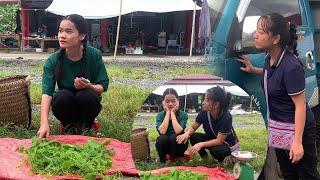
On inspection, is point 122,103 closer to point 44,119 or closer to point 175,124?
point 44,119

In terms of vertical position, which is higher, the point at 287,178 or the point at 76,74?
the point at 76,74

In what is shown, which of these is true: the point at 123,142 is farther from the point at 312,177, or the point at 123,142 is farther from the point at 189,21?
the point at 189,21

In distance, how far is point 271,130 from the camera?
3.59 meters

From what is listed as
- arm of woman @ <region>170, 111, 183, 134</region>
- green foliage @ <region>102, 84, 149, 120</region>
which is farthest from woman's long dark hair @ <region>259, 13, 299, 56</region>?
green foliage @ <region>102, 84, 149, 120</region>

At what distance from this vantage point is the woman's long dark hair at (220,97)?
3.87 metres

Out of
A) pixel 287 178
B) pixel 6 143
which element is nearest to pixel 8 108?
pixel 6 143

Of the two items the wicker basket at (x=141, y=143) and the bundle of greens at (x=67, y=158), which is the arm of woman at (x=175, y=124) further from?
the bundle of greens at (x=67, y=158)

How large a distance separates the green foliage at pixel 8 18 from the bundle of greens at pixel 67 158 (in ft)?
66.4

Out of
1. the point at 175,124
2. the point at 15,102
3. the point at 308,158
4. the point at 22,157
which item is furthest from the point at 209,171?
the point at 15,102

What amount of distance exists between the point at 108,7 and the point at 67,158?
52.6 ft

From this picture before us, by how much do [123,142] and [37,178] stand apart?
53.1 inches

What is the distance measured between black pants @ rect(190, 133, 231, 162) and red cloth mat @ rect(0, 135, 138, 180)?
2.00ft

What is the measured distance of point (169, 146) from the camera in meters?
3.95

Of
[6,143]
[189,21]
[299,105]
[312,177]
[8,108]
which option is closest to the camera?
[299,105]
